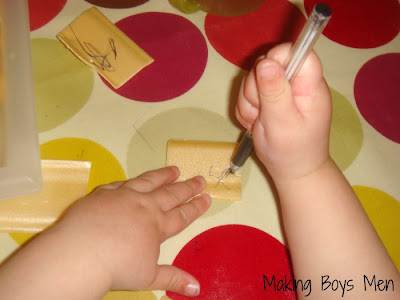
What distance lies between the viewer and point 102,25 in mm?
477

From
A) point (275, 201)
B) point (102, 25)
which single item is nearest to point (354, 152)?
point (275, 201)

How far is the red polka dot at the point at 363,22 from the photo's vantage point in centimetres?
50

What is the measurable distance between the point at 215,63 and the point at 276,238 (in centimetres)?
22

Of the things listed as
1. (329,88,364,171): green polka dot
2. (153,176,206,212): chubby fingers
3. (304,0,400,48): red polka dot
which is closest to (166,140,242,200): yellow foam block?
(153,176,206,212): chubby fingers

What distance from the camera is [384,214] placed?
1.33ft

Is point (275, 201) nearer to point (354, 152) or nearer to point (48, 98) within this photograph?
point (354, 152)

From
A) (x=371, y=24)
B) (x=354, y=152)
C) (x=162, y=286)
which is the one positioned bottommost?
(x=162, y=286)

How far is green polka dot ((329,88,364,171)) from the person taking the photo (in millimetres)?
431

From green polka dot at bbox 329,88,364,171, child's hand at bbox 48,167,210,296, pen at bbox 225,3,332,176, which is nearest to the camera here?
pen at bbox 225,3,332,176

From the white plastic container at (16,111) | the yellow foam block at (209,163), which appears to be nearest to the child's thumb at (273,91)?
the yellow foam block at (209,163)

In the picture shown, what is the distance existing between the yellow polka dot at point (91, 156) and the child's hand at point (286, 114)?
0.49ft

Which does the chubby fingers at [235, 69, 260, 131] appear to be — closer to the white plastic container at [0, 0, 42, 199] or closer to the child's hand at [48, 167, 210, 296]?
the child's hand at [48, 167, 210, 296]

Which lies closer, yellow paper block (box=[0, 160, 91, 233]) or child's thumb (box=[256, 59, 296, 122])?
child's thumb (box=[256, 59, 296, 122])

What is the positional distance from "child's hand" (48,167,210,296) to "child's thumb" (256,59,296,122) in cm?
14
